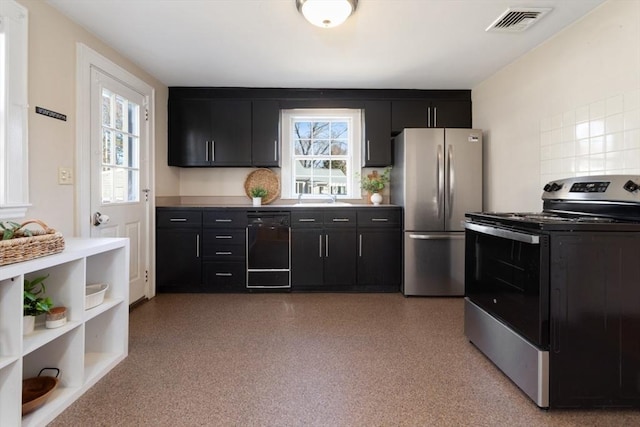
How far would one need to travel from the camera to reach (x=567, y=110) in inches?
96.5

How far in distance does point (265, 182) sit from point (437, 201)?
2.05 m

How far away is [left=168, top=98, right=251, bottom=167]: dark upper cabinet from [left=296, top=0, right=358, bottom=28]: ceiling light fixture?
1889mm

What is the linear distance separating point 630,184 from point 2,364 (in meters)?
3.08

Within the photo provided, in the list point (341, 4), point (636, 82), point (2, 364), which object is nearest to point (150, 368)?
point (2, 364)

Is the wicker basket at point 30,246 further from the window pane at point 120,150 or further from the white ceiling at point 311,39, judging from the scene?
the white ceiling at point 311,39

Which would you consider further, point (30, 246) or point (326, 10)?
point (326, 10)

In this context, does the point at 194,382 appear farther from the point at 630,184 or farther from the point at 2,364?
the point at 630,184

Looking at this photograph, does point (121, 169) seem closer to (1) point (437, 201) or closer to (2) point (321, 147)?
(2) point (321, 147)

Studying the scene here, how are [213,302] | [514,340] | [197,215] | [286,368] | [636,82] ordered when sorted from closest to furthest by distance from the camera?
[514,340] → [636,82] → [286,368] → [213,302] → [197,215]

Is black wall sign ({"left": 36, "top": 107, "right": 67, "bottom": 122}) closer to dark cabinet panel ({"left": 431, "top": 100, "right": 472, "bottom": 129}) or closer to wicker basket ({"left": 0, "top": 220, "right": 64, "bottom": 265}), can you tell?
wicker basket ({"left": 0, "top": 220, "right": 64, "bottom": 265})

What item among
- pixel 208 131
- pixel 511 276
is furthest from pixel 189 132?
pixel 511 276

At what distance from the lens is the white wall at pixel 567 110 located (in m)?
1.99

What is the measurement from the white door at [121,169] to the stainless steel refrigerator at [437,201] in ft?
8.74

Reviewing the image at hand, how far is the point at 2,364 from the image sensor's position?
136 centimetres
